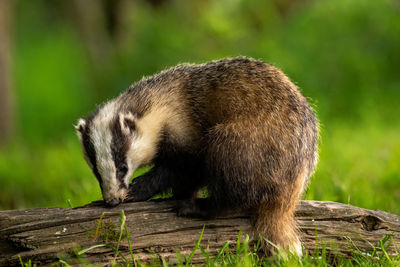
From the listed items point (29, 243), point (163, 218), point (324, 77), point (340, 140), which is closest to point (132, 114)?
point (163, 218)

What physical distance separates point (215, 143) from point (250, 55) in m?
6.52

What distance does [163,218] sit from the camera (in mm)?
4555

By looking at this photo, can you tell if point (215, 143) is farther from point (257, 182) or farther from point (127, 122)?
point (127, 122)

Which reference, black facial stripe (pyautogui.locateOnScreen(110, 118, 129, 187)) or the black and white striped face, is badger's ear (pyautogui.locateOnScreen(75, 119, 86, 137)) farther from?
black facial stripe (pyautogui.locateOnScreen(110, 118, 129, 187))

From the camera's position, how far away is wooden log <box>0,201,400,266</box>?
425 centimetres

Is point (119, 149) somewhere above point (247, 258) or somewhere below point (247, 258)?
above

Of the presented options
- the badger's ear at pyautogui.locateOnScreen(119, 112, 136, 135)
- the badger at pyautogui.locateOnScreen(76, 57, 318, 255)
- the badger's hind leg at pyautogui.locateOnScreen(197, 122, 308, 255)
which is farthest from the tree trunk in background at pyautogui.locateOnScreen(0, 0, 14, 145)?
the badger's hind leg at pyautogui.locateOnScreen(197, 122, 308, 255)

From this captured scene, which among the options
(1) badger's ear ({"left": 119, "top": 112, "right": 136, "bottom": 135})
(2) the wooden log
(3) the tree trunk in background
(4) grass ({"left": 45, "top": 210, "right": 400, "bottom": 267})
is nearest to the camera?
(4) grass ({"left": 45, "top": 210, "right": 400, "bottom": 267})

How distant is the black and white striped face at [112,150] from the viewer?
4.57m

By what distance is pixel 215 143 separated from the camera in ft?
15.4

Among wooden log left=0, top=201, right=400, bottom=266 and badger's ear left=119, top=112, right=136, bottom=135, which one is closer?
wooden log left=0, top=201, right=400, bottom=266

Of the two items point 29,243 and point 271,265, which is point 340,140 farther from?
point 29,243

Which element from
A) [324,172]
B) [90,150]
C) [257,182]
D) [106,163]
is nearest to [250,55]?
[324,172]

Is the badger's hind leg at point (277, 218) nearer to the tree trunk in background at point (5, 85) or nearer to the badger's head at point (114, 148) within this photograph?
the badger's head at point (114, 148)
